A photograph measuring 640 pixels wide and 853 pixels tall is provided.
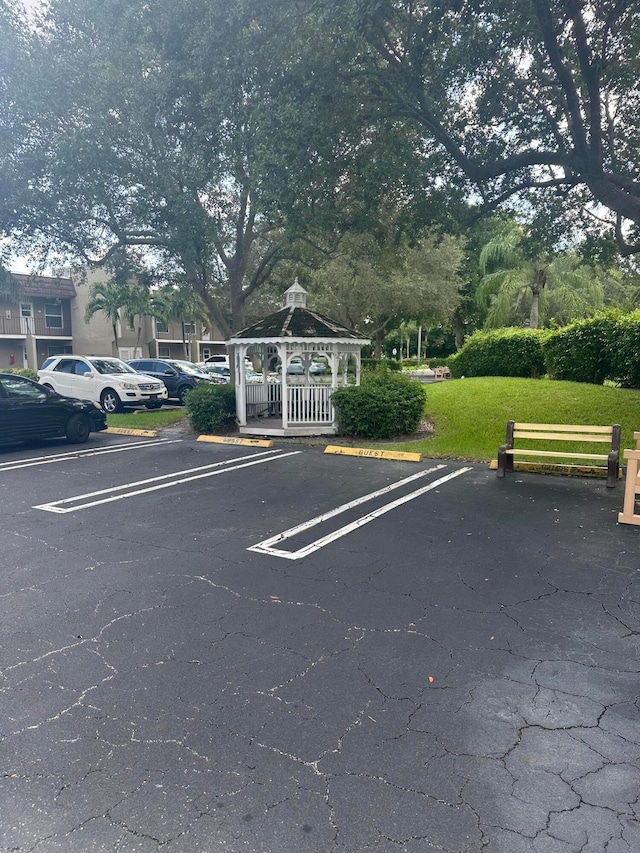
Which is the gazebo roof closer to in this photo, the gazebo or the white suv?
the gazebo

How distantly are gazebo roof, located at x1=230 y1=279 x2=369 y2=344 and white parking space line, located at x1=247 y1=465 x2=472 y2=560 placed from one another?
18.0ft

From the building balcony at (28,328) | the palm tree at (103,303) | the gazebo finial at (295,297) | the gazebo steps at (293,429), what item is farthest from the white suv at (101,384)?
the building balcony at (28,328)

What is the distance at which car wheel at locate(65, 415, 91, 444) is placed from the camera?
1238cm

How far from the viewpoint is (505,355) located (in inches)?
776

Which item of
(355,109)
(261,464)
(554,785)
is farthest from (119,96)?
(554,785)

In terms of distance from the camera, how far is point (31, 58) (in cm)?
1202

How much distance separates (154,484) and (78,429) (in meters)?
5.15

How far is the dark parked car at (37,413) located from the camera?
11242 millimetres

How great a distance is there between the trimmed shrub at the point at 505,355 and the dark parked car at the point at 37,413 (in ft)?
45.8

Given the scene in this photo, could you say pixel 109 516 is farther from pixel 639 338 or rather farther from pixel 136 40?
pixel 639 338

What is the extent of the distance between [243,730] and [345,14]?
30.1ft

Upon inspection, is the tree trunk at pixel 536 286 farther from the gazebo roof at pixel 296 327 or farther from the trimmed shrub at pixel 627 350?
the gazebo roof at pixel 296 327

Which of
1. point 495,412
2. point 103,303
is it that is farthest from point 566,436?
point 103,303

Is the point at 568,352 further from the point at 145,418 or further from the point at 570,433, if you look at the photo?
the point at 145,418
